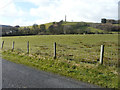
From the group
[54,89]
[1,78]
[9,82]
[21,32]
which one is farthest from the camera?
[21,32]

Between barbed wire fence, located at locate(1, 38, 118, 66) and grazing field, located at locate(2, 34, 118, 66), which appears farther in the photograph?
grazing field, located at locate(2, 34, 118, 66)

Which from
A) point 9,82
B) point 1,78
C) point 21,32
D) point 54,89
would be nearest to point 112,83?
point 54,89

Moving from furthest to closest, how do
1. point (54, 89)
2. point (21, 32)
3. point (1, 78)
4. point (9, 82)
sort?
1. point (21, 32)
2. point (1, 78)
3. point (9, 82)
4. point (54, 89)

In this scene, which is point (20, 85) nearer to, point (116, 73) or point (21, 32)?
point (116, 73)

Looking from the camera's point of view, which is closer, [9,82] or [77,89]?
[77,89]

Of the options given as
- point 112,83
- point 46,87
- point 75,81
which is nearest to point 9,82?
point 46,87

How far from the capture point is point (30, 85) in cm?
573

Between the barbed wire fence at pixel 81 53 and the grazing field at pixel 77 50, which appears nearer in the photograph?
the barbed wire fence at pixel 81 53

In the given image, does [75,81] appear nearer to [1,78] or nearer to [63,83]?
[63,83]

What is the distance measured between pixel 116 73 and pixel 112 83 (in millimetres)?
1704

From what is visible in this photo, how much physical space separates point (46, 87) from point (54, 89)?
395 mm

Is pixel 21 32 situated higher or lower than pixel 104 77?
higher

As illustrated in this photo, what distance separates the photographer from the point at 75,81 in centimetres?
634

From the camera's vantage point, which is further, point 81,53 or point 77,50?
point 77,50
